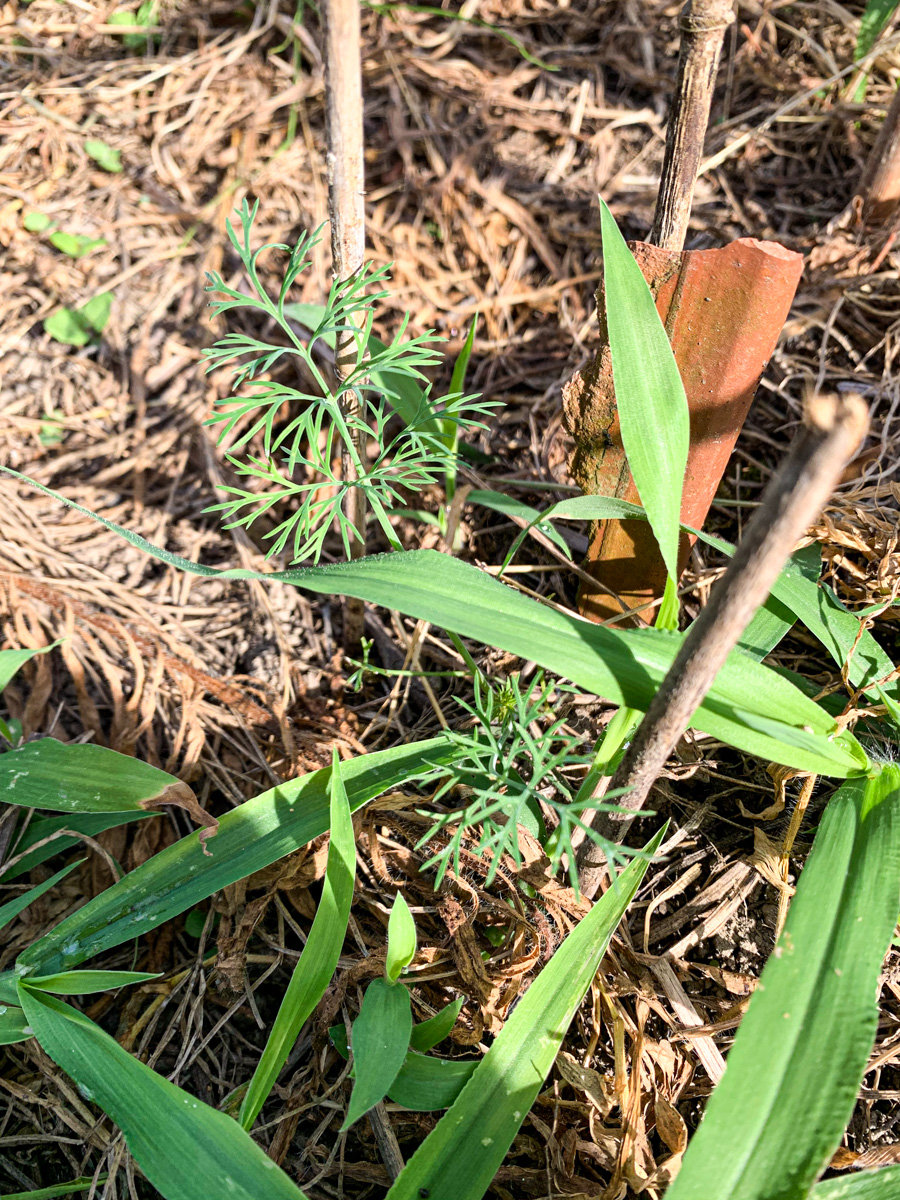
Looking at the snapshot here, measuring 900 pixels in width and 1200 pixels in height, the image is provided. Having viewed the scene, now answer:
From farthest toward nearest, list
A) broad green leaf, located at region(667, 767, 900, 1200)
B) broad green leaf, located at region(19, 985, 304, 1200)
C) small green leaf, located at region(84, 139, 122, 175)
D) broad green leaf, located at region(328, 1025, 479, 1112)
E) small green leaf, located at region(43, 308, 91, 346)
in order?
small green leaf, located at region(84, 139, 122, 175), small green leaf, located at region(43, 308, 91, 346), broad green leaf, located at region(328, 1025, 479, 1112), broad green leaf, located at region(19, 985, 304, 1200), broad green leaf, located at region(667, 767, 900, 1200)

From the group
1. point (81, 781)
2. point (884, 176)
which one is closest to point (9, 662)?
point (81, 781)

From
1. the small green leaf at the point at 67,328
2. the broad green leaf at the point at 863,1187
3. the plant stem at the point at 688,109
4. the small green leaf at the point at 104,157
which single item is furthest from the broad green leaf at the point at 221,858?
the small green leaf at the point at 104,157

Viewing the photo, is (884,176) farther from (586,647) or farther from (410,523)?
(586,647)

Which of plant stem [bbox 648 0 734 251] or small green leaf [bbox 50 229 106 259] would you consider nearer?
plant stem [bbox 648 0 734 251]

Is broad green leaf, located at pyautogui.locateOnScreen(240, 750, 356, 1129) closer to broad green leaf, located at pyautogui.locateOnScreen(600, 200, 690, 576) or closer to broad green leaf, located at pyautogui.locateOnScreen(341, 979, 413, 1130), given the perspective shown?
broad green leaf, located at pyautogui.locateOnScreen(341, 979, 413, 1130)

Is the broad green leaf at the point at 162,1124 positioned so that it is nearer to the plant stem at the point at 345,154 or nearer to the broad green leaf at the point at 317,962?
the broad green leaf at the point at 317,962

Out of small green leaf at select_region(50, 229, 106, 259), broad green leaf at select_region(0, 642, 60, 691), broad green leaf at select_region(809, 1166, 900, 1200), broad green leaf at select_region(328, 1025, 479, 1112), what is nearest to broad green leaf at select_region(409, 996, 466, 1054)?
broad green leaf at select_region(328, 1025, 479, 1112)

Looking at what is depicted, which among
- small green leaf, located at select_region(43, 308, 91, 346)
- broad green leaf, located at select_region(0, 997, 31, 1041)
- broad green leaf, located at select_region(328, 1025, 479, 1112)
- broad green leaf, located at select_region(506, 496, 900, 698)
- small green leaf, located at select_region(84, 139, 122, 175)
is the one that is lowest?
broad green leaf, located at select_region(0, 997, 31, 1041)

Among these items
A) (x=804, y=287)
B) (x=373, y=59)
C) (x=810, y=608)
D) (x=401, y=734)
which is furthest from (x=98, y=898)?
(x=373, y=59)
